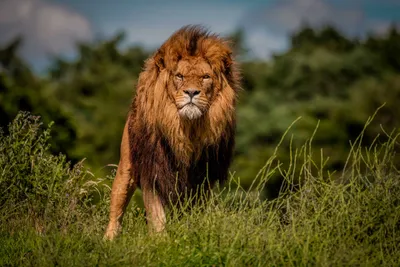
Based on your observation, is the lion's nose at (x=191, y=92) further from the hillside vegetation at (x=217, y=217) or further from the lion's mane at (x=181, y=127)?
the hillside vegetation at (x=217, y=217)

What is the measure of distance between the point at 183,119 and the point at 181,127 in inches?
2.7

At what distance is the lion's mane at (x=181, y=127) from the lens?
6.55 metres

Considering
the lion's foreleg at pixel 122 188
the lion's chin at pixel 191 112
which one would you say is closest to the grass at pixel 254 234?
the lion's foreleg at pixel 122 188

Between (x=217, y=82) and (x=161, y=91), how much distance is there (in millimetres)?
431

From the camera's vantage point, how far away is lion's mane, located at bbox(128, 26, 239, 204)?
21.5 feet

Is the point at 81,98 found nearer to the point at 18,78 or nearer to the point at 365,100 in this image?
the point at 18,78

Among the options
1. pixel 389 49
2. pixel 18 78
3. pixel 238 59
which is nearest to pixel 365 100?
pixel 389 49

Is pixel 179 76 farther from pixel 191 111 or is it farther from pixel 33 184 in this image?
pixel 33 184

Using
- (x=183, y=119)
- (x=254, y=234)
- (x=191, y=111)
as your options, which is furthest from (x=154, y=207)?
(x=254, y=234)

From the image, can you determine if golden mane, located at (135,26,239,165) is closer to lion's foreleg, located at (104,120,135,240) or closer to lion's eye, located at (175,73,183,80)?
lion's eye, located at (175,73,183,80)

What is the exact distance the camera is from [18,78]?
1852 inches

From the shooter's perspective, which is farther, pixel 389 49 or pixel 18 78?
pixel 389 49

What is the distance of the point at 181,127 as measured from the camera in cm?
654

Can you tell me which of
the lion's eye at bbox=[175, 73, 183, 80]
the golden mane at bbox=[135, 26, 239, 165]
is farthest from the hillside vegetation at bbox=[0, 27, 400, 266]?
the lion's eye at bbox=[175, 73, 183, 80]
